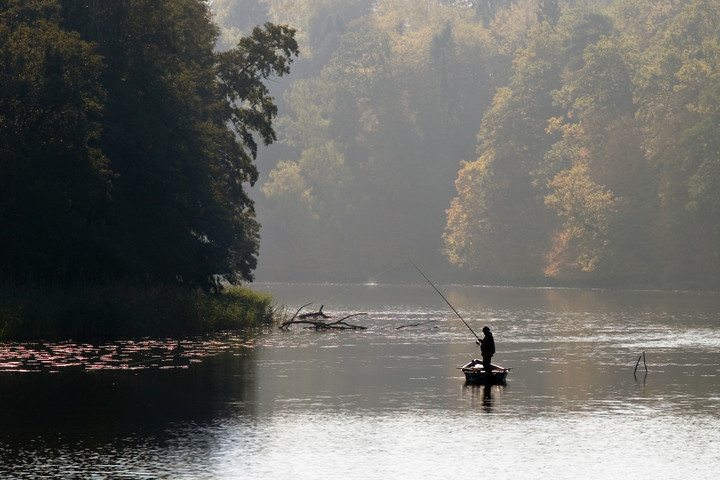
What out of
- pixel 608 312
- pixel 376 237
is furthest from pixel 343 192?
pixel 608 312

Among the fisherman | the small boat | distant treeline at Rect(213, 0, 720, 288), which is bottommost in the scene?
the small boat

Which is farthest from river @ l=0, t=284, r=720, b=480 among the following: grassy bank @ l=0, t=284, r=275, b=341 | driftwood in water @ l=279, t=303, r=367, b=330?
driftwood in water @ l=279, t=303, r=367, b=330

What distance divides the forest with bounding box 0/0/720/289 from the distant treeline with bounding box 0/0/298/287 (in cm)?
11

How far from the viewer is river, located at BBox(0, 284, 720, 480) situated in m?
21.0

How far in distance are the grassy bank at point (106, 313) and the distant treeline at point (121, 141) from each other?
4.72 feet

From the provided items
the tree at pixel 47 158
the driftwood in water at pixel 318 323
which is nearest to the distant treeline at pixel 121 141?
A: the tree at pixel 47 158

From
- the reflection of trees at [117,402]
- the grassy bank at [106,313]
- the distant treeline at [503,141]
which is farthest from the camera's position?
the distant treeline at [503,141]

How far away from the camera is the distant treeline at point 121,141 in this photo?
163 feet

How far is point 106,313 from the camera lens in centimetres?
4828

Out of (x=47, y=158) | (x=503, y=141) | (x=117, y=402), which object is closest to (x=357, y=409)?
(x=117, y=402)

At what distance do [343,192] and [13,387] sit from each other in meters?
132

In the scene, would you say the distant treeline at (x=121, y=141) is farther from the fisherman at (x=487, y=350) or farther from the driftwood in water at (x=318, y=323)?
the fisherman at (x=487, y=350)

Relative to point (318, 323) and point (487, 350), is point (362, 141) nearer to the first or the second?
→ point (318, 323)

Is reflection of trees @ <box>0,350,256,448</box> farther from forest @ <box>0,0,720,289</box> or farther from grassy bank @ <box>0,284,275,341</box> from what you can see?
forest @ <box>0,0,720,289</box>
